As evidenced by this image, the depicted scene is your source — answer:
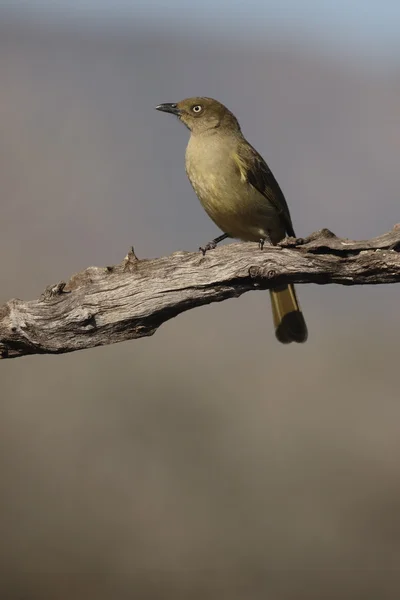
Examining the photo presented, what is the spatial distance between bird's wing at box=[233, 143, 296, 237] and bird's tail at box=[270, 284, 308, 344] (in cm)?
57

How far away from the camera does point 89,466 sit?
2009cm

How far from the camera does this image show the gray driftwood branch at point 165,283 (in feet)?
18.6

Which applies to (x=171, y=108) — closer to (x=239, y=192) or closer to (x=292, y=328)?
(x=239, y=192)

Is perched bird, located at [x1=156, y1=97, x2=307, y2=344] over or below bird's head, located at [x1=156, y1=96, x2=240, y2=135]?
below

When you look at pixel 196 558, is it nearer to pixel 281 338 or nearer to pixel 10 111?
pixel 281 338

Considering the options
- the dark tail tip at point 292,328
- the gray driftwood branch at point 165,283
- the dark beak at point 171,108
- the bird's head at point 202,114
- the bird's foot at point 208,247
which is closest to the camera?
the gray driftwood branch at point 165,283

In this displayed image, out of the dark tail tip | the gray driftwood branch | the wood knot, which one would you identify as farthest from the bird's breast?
the wood knot

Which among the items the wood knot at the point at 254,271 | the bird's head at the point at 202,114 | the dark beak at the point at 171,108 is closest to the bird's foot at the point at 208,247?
the wood knot at the point at 254,271

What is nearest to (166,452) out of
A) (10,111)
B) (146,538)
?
(146,538)

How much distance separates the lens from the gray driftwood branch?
5.68m

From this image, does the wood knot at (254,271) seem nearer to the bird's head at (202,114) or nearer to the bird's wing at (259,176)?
the bird's wing at (259,176)

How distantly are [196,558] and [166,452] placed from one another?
3442 millimetres

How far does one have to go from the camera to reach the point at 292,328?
7340mm

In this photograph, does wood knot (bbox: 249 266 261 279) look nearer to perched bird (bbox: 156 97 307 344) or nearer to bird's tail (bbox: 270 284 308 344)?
perched bird (bbox: 156 97 307 344)
